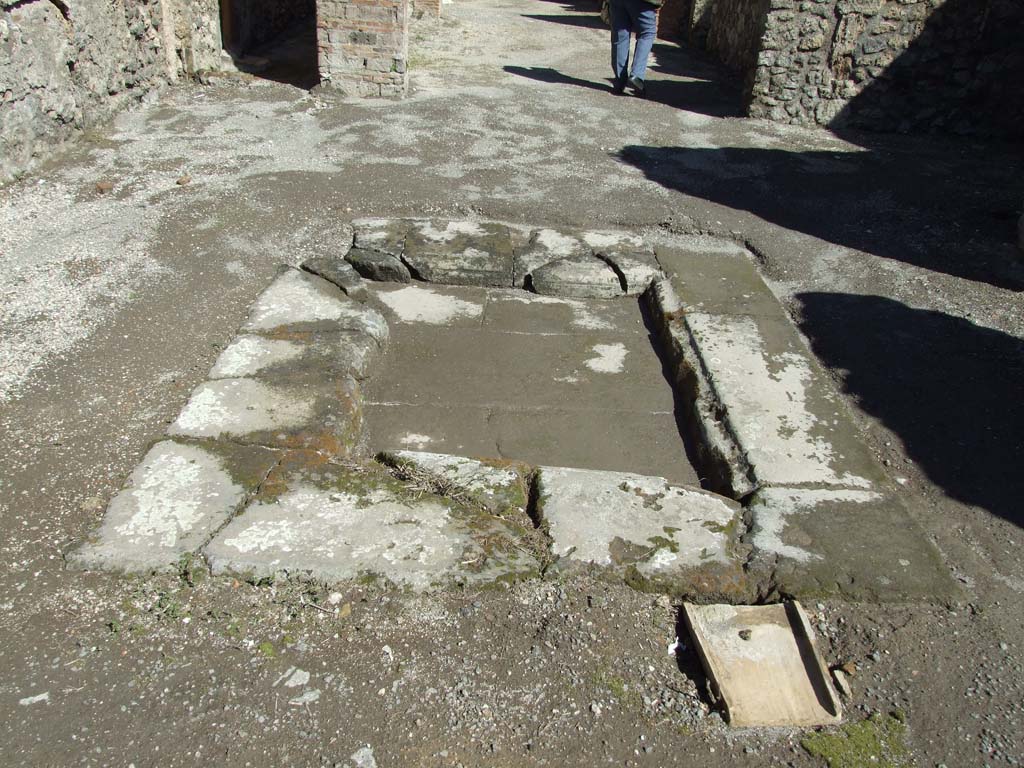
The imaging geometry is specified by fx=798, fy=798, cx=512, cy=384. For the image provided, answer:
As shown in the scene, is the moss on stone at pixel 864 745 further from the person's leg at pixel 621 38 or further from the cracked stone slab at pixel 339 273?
the person's leg at pixel 621 38

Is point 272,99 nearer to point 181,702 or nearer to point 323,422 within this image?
point 323,422

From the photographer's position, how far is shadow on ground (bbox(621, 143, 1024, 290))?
16.4 ft

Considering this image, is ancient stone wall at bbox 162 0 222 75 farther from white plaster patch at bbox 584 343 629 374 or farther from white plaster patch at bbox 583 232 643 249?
white plaster patch at bbox 584 343 629 374

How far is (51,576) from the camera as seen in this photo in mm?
2314

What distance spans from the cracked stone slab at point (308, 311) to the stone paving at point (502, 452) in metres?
0.01

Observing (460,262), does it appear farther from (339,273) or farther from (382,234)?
(339,273)

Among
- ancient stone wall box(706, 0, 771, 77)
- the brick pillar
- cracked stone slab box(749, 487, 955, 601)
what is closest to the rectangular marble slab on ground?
cracked stone slab box(749, 487, 955, 601)

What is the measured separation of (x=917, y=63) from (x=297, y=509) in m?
7.15

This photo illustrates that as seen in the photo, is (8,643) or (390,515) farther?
(390,515)

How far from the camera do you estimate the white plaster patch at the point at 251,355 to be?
3289 millimetres

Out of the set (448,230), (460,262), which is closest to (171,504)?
(460,262)

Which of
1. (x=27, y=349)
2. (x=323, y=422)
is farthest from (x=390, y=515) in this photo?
(x=27, y=349)

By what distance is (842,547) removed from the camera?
2617 millimetres

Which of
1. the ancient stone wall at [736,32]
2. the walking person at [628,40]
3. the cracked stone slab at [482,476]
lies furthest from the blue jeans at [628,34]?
the cracked stone slab at [482,476]
